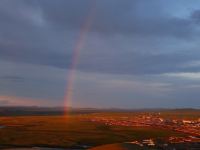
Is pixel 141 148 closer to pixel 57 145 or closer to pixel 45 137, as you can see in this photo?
Result: pixel 57 145

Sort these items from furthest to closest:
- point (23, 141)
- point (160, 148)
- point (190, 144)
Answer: point (23, 141) → point (190, 144) → point (160, 148)

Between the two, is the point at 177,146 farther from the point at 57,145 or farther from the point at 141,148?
the point at 57,145

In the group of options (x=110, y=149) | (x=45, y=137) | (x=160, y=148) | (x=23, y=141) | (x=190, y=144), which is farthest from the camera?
(x=45, y=137)

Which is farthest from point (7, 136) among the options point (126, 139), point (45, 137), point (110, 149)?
point (110, 149)

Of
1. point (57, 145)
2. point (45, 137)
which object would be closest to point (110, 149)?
point (57, 145)

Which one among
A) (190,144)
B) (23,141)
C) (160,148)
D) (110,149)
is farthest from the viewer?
(23,141)

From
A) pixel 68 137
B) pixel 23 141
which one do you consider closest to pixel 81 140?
pixel 68 137

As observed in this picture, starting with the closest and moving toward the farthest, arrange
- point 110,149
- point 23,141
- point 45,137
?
point 110,149 → point 23,141 → point 45,137

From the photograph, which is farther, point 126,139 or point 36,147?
point 126,139

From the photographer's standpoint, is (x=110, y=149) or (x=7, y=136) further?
(x=7, y=136)
